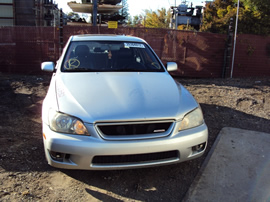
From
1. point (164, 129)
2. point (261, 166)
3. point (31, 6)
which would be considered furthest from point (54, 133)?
point (31, 6)

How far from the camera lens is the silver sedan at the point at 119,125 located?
8.71 ft

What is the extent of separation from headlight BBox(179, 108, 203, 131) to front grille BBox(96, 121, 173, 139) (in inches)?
6.5

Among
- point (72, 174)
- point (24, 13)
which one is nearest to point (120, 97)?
point (72, 174)

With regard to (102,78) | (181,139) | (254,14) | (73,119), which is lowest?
(181,139)

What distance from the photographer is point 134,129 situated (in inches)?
109

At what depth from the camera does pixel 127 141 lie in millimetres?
2664

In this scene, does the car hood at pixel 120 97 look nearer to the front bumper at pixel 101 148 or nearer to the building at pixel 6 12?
the front bumper at pixel 101 148

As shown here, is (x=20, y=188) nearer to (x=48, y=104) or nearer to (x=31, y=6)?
(x=48, y=104)

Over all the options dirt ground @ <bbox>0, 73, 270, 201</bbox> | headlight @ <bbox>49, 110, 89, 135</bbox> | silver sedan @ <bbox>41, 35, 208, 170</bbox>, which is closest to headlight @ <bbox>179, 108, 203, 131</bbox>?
silver sedan @ <bbox>41, 35, 208, 170</bbox>

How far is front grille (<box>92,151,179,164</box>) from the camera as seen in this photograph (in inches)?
106

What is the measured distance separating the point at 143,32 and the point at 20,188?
7.50m

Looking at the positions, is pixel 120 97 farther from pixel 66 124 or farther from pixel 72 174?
pixel 72 174

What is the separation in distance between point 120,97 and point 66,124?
70 centimetres

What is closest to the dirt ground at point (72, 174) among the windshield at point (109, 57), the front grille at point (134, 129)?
the front grille at point (134, 129)
